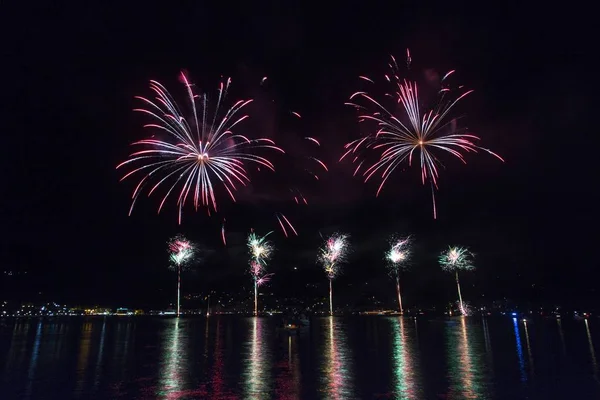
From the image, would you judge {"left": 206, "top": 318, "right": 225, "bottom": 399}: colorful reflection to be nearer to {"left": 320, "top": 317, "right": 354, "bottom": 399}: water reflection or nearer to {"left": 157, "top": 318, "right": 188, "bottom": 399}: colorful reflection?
{"left": 157, "top": 318, "right": 188, "bottom": 399}: colorful reflection

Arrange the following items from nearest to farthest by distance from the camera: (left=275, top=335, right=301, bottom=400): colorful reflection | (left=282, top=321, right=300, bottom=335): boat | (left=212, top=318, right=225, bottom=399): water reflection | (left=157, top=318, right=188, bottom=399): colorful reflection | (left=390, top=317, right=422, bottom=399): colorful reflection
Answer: (left=275, top=335, right=301, bottom=400): colorful reflection
(left=390, top=317, right=422, bottom=399): colorful reflection
(left=157, top=318, right=188, bottom=399): colorful reflection
(left=212, top=318, right=225, bottom=399): water reflection
(left=282, top=321, right=300, bottom=335): boat

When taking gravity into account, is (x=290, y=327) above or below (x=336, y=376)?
above

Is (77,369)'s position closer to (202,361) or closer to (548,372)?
(202,361)

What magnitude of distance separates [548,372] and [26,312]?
208465mm

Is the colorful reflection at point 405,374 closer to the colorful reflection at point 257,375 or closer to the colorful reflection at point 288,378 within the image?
the colorful reflection at point 288,378

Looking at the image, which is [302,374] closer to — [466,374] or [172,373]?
[172,373]

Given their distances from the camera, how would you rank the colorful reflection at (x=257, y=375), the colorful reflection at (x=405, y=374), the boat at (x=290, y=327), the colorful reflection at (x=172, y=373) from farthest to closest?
the boat at (x=290, y=327) < the colorful reflection at (x=172, y=373) < the colorful reflection at (x=257, y=375) < the colorful reflection at (x=405, y=374)

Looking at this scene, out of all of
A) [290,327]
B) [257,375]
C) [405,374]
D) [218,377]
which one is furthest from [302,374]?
[290,327]

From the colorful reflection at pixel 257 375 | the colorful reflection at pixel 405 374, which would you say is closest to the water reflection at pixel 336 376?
the colorful reflection at pixel 405 374

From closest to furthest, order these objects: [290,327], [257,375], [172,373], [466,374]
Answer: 1. [257,375]
2. [466,374]
3. [172,373]
4. [290,327]

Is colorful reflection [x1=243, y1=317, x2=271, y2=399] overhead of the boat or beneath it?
beneath

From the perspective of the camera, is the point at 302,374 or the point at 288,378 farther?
the point at 302,374

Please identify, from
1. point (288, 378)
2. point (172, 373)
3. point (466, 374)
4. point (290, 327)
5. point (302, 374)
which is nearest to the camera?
point (288, 378)

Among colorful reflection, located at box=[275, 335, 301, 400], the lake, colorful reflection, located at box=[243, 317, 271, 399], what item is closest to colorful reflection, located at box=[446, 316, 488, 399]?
the lake
